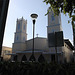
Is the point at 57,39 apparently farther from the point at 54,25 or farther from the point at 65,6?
the point at 54,25

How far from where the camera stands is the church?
2148cm

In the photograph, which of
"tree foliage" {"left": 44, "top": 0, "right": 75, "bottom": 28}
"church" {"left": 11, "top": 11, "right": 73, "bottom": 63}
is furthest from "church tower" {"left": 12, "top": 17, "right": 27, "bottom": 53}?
"tree foliage" {"left": 44, "top": 0, "right": 75, "bottom": 28}

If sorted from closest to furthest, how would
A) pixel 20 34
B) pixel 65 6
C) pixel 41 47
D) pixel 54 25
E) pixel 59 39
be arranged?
1. pixel 65 6
2. pixel 59 39
3. pixel 54 25
4. pixel 41 47
5. pixel 20 34

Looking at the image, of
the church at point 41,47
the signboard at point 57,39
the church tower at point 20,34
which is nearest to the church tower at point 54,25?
the church at point 41,47

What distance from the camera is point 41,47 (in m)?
26.0

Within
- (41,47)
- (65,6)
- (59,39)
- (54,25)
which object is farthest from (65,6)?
(41,47)

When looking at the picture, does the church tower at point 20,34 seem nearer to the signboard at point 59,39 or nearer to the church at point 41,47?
the church at point 41,47

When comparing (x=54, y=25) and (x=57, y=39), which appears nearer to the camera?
(x=57, y=39)

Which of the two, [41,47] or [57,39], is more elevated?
[57,39]

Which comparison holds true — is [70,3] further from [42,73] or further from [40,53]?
[40,53]

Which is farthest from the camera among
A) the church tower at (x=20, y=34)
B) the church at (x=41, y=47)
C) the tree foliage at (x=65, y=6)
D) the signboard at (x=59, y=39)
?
the church tower at (x=20, y=34)

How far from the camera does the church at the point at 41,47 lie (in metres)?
21.5

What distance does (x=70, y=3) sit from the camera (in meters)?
4.88

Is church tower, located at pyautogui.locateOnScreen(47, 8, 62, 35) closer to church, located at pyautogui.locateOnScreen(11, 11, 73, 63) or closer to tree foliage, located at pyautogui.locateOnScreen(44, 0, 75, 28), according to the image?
church, located at pyautogui.locateOnScreen(11, 11, 73, 63)
